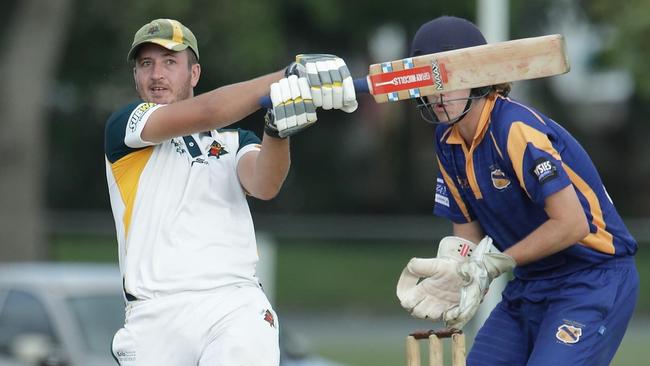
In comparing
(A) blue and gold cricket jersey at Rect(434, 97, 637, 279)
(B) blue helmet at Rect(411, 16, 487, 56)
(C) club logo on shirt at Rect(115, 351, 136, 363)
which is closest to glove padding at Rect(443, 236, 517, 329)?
(A) blue and gold cricket jersey at Rect(434, 97, 637, 279)

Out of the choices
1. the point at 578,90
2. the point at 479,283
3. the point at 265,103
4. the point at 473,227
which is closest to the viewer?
the point at 265,103

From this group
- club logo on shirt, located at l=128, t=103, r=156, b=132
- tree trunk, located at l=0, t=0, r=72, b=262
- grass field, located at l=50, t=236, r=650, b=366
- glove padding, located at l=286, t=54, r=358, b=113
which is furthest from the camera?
grass field, located at l=50, t=236, r=650, b=366

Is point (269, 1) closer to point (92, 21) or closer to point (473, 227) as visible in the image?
point (92, 21)

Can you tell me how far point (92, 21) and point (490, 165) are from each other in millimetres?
14024

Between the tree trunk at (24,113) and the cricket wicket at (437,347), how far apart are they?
1246cm

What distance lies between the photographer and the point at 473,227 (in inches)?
208

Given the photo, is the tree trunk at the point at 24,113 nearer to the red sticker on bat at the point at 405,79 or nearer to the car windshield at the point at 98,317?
the car windshield at the point at 98,317

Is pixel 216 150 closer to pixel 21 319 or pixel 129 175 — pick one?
pixel 129 175

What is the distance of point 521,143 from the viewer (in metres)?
4.78

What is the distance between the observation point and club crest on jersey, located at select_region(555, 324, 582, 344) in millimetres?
4832

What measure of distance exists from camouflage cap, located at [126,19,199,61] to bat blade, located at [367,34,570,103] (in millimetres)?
778

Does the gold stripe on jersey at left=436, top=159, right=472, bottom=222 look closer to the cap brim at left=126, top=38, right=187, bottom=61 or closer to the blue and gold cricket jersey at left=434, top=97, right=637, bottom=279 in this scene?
the blue and gold cricket jersey at left=434, top=97, right=637, bottom=279

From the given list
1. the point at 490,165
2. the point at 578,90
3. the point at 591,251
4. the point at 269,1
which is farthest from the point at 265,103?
the point at 578,90

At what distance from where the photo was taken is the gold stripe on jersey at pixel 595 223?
492 cm
